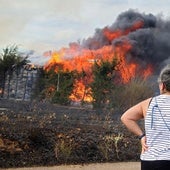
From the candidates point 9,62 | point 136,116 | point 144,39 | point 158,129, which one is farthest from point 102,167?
point 144,39

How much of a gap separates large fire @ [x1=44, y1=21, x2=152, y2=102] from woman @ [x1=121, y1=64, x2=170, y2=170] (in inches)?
911

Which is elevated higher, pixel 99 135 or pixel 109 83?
pixel 109 83

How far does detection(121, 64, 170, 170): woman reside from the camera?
403 cm

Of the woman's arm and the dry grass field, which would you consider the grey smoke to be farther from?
the woman's arm

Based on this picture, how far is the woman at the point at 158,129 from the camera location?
4.03 metres

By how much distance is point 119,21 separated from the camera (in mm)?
46906

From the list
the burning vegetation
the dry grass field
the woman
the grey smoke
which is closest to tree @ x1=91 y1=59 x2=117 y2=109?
the burning vegetation

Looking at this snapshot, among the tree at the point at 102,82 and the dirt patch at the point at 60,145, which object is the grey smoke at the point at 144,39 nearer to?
the tree at the point at 102,82

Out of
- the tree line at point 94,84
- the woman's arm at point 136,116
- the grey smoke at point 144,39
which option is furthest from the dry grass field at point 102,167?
the grey smoke at point 144,39

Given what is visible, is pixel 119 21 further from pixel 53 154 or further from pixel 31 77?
pixel 53 154

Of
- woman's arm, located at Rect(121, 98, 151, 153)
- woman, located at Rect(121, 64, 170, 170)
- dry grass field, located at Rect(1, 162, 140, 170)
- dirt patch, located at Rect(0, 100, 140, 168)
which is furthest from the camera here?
dirt patch, located at Rect(0, 100, 140, 168)

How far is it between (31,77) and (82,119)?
14.6m

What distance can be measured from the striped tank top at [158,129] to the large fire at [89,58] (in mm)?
23159

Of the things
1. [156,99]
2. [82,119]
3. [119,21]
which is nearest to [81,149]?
[82,119]
